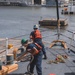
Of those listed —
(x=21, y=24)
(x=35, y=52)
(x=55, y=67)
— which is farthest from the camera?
(x=21, y=24)

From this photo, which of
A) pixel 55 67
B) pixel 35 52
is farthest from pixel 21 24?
pixel 35 52

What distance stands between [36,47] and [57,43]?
8.12 meters

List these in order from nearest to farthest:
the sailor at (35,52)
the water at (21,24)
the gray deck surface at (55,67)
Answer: the sailor at (35,52), the gray deck surface at (55,67), the water at (21,24)

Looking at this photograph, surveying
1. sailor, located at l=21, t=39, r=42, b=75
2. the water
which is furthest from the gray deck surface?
the water

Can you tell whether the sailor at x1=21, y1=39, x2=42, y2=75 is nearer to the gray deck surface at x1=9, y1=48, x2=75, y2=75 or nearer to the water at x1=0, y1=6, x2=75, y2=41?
the gray deck surface at x1=9, y1=48, x2=75, y2=75

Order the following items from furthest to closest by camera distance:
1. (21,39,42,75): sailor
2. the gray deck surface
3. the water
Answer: the water < the gray deck surface < (21,39,42,75): sailor

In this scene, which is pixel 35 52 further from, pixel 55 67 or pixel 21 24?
pixel 21 24

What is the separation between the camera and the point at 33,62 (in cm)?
1089

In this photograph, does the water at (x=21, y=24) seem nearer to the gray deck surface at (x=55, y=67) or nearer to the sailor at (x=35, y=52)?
the gray deck surface at (x=55, y=67)

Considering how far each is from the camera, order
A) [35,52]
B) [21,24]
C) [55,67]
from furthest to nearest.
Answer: [21,24] → [55,67] → [35,52]

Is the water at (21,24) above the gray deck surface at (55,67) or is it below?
below

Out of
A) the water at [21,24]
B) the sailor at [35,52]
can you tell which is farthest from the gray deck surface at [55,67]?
the water at [21,24]

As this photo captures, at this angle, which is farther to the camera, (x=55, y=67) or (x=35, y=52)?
(x=55, y=67)

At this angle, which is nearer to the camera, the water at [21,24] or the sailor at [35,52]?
the sailor at [35,52]
